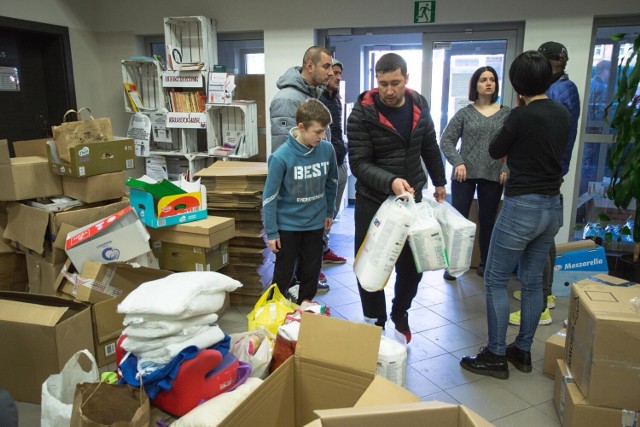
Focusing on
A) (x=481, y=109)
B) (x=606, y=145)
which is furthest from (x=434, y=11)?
(x=606, y=145)

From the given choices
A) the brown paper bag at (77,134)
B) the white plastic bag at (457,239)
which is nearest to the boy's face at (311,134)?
the white plastic bag at (457,239)

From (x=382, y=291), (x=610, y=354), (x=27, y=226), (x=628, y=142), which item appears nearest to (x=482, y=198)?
(x=628, y=142)

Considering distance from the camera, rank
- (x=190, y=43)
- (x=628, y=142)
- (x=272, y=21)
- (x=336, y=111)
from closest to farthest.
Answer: (x=628, y=142) < (x=336, y=111) < (x=272, y=21) < (x=190, y=43)

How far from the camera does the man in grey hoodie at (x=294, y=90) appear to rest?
2904mm

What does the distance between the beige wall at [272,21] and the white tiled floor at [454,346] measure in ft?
4.61

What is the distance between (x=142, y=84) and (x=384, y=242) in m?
3.90

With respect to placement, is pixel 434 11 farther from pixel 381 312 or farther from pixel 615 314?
pixel 615 314

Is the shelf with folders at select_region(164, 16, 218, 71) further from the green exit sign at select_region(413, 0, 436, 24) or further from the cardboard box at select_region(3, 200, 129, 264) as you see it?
the cardboard box at select_region(3, 200, 129, 264)

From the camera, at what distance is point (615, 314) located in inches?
70.2

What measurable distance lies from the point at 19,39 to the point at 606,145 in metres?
5.27

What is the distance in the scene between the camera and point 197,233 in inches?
110

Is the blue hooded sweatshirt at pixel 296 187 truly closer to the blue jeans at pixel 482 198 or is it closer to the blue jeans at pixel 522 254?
the blue jeans at pixel 522 254

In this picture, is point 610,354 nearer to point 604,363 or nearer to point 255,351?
point 604,363

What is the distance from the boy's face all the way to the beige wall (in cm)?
228
